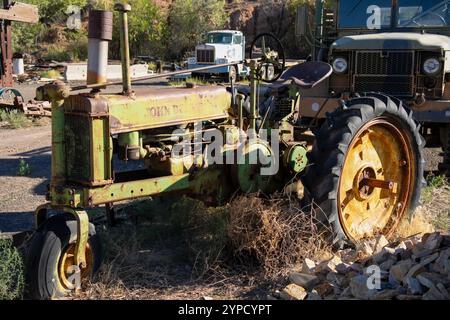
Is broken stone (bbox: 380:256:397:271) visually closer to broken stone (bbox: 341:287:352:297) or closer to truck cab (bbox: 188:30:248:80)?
broken stone (bbox: 341:287:352:297)

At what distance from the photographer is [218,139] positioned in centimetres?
525

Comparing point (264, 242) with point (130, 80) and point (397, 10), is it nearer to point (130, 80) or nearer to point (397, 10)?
point (130, 80)

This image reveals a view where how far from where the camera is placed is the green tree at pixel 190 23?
128 ft

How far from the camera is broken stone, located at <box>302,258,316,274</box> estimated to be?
448 centimetres

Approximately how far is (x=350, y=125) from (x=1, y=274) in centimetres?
279

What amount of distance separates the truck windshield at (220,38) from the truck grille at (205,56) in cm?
119

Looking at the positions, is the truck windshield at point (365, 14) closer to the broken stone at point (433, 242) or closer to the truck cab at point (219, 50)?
the broken stone at point (433, 242)

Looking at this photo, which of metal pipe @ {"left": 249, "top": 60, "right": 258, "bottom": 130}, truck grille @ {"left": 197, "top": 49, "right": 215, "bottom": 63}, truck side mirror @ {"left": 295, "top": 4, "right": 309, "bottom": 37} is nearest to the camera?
metal pipe @ {"left": 249, "top": 60, "right": 258, "bottom": 130}

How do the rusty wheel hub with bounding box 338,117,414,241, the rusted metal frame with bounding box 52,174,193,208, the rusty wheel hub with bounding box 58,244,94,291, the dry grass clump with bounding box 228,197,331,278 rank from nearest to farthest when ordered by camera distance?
the rusty wheel hub with bounding box 58,244,94,291 → the rusted metal frame with bounding box 52,174,193,208 → the dry grass clump with bounding box 228,197,331,278 → the rusty wheel hub with bounding box 338,117,414,241

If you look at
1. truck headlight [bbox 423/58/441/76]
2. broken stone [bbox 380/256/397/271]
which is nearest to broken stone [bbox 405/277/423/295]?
broken stone [bbox 380/256/397/271]

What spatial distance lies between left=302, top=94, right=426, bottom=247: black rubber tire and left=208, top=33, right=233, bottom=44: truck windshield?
77.8 ft

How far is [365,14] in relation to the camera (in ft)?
27.9

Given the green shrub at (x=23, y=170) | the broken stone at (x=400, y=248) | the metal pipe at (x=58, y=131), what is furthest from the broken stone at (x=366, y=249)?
the green shrub at (x=23, y=170)

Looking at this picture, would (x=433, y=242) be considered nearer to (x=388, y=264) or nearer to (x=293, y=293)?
(x=388, y=264)
